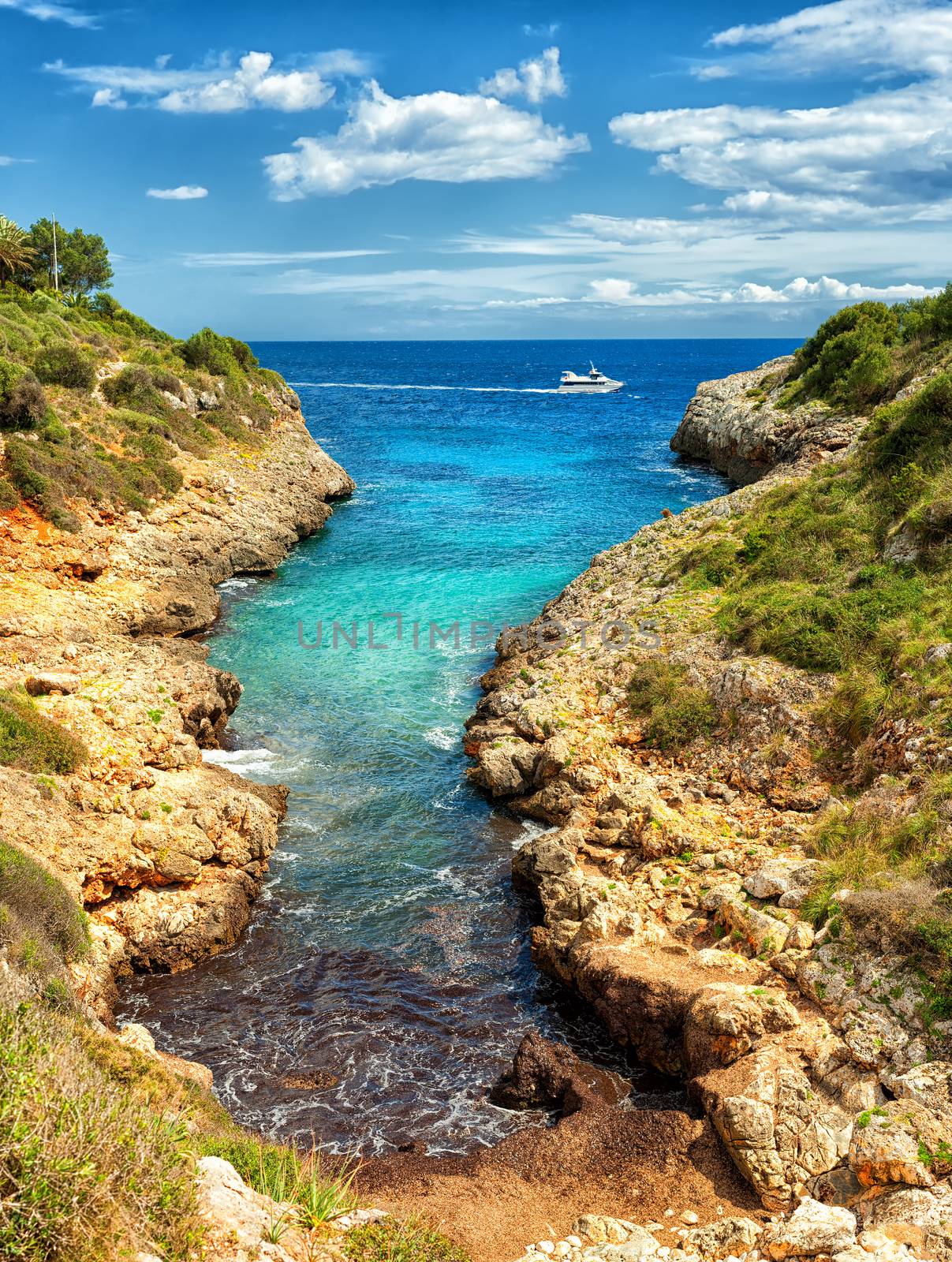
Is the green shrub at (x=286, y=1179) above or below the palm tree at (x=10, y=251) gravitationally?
below

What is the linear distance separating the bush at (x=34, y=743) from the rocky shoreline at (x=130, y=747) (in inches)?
12.4

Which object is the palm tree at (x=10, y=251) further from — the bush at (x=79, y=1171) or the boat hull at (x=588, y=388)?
the boat hull at (x=588, y=388)

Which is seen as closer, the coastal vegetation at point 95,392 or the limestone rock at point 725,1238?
the limestone rock at point 725,1238


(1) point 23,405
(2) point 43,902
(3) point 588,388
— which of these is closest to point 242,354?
(1) point 23,405

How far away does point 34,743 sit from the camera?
56.5ft

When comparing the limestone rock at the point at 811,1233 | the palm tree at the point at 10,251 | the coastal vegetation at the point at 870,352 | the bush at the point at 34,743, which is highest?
the palm tree at the point at 10,251

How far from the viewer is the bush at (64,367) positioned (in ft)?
130

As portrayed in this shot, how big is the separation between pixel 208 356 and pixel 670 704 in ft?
139

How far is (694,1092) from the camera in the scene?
12094mm

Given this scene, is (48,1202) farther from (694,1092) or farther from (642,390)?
(642,390)

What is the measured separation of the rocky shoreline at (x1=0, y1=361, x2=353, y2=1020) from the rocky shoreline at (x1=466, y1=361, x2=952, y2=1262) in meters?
6.16

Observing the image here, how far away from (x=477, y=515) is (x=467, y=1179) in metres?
43.2

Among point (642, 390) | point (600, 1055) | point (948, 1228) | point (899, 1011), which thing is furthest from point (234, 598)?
point (642, 390)

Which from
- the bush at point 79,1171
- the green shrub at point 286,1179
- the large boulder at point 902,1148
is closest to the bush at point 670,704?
the large boulder at point 902,1148
